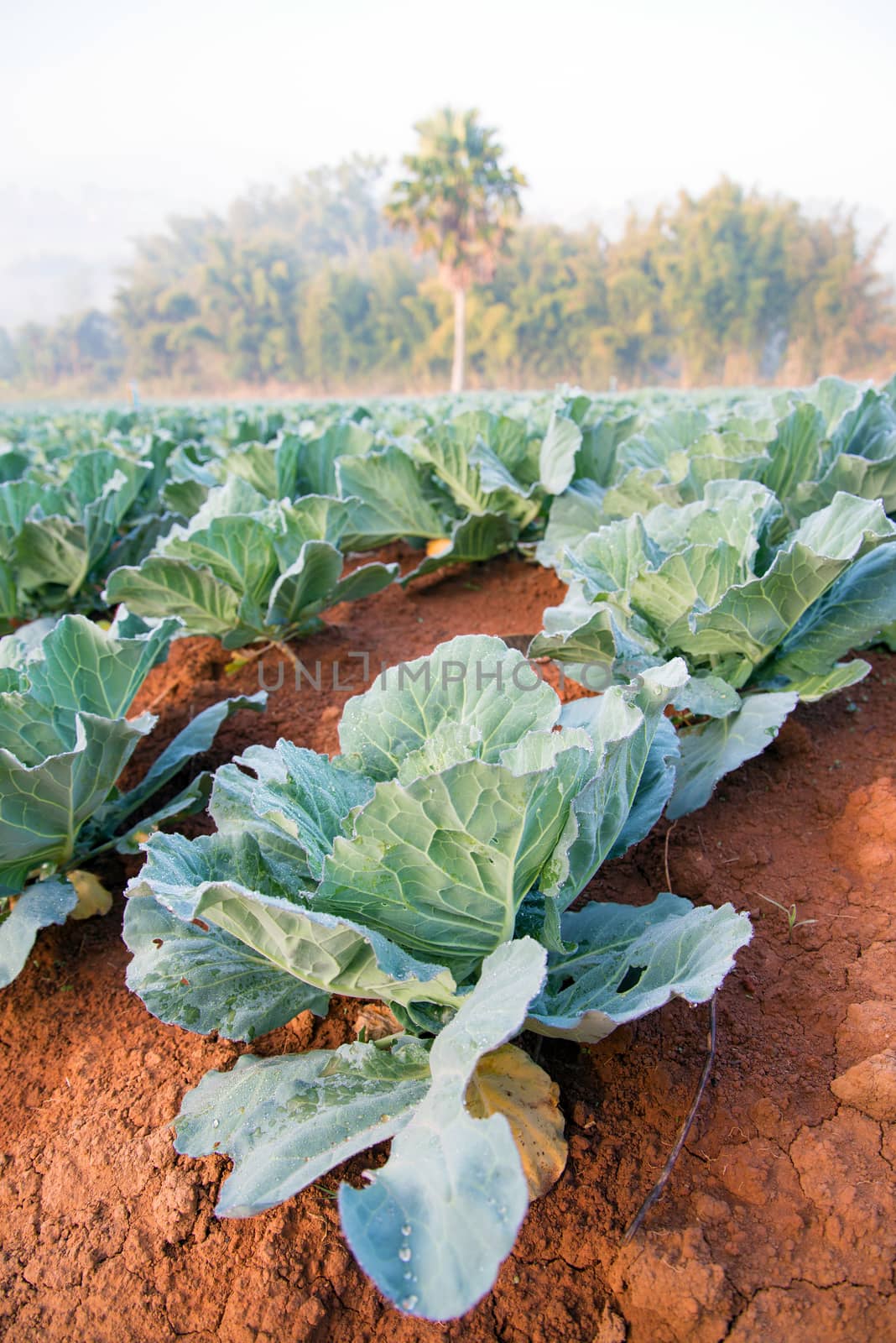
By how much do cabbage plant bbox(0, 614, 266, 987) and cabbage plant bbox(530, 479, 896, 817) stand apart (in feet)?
3.21

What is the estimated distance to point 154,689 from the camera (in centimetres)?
313

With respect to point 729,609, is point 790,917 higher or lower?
lower

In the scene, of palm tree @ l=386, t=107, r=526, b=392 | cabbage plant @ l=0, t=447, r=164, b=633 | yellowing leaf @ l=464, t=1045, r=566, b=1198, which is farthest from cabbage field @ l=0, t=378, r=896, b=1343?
palm tree @ l=386, t=107, r=526, b=392

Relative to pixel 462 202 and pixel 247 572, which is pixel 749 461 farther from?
pixel 462 202

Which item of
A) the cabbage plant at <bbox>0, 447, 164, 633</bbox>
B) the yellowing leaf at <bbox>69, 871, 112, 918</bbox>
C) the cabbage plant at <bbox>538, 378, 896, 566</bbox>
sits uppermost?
the cabbage plant at <bbox>538, 378, 896, 566</bbox>

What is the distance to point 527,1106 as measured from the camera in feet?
3.98

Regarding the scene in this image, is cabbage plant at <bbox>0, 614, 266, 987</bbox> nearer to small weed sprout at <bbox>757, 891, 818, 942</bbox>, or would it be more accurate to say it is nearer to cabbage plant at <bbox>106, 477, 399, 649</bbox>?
cabbage plant at <bbox>106, 477, 399, 649</bbox>

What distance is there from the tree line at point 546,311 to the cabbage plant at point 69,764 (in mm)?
45722

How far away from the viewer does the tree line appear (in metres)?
49.8

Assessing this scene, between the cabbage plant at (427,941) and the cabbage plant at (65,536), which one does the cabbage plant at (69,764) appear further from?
the cabbage plant at (65,536)

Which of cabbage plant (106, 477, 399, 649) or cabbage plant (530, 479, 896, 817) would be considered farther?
cabbage plant (106, 477, 399, 649)

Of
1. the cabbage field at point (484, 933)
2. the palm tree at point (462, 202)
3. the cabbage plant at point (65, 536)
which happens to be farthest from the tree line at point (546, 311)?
the cabbage field at point (484, 933)

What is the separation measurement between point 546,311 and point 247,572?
56349 millimetres

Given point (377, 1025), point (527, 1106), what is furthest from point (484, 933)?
point (377, 1025)
